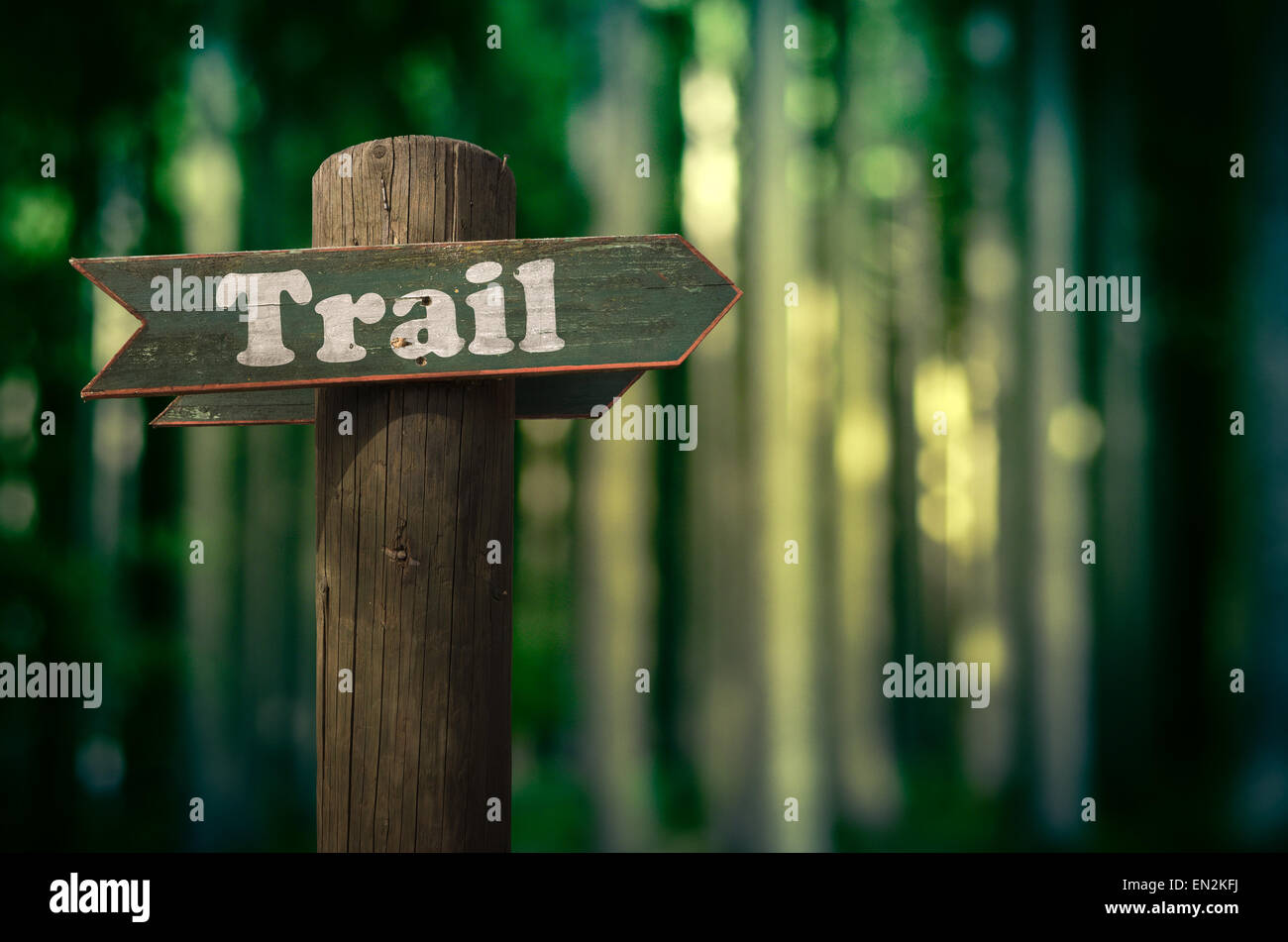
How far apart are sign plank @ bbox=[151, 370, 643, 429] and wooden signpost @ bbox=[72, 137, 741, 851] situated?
11.2 inches

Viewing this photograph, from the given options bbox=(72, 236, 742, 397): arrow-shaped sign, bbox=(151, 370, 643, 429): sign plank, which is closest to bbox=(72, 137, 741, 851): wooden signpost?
bbox=(72, 236, 742, 397): arrow-shaped sign

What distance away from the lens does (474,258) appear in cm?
166

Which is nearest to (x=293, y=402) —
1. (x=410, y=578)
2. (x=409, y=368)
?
(x=409, y=368)

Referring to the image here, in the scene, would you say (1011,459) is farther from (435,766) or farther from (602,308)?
(435,766)

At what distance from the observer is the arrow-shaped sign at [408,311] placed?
1646 mm

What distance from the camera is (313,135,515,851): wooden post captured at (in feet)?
5.44

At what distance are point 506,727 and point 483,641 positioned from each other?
0.22 meters

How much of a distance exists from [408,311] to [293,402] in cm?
51

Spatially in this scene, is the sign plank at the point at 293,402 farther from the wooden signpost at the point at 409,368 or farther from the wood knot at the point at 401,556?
the wood knot at the point at 401,556

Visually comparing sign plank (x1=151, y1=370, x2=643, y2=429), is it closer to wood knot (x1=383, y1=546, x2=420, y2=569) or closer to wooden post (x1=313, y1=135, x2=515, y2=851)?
wooden post (x1=313, y1=135, x2=515, y2=851)

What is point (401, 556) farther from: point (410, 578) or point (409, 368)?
point (409, 368)

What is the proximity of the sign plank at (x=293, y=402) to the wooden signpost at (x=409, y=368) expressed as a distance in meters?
0.28

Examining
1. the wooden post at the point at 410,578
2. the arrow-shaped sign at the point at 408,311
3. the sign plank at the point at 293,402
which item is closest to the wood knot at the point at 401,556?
→ the wooden post at the point at 410,578

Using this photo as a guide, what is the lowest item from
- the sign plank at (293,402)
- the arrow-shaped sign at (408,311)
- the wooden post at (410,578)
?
the wooden post at (410,578)
